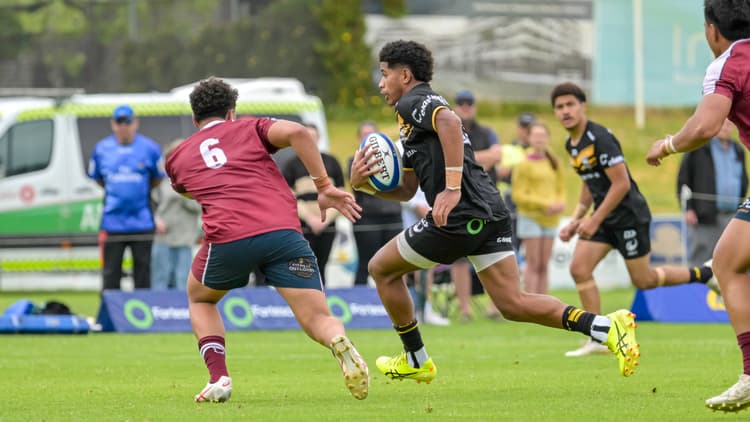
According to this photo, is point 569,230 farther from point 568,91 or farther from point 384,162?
point 384,162

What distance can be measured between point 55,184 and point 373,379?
11.6 metres

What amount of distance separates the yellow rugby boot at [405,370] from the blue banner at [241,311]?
5.95 metres

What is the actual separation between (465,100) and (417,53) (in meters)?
7.07

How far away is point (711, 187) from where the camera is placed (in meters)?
16.0

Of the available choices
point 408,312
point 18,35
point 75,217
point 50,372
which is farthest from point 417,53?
point 18,35

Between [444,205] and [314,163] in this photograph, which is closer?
[314,163]

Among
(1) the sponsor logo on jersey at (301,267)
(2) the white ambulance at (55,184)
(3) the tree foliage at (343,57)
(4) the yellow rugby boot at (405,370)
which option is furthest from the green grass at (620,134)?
(1) the sponsor logo on jersey at (301,267)

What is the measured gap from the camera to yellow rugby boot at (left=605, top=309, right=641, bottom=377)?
26.5 ft

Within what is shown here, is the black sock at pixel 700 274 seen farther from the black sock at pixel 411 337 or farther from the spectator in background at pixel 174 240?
the spectator in background at pixel 174 240

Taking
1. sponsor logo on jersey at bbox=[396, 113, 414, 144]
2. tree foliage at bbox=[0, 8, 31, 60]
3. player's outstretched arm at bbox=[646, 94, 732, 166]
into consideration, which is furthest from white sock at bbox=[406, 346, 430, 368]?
tree foliage at bbox=[0, 8, 31, 60]

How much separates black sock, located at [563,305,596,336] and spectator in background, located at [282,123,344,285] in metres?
7.10

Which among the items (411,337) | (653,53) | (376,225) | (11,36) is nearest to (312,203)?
(376,225)

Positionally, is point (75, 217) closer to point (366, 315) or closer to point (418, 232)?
point (366, 315)

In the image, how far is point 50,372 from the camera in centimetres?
1023
